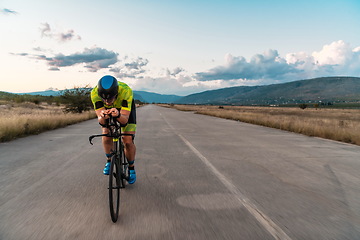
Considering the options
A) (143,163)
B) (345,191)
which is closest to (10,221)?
(143,163)

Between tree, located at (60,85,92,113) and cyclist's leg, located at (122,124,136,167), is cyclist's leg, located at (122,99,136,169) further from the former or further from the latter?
tree, located at (60,85,92,113)

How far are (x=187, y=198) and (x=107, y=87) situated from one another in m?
2.06

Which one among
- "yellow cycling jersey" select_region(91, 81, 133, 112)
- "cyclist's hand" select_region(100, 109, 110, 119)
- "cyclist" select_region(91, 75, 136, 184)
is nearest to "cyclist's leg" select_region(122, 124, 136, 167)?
"cyclist" select_region(91, 75, 136, 184)

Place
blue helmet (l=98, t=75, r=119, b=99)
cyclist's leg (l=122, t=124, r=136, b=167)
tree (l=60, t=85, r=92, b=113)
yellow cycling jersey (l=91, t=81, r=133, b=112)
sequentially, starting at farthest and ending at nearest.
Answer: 1. tree (l=60, t=85, r=92, b=113)
2. cyclist's leg (l=122, t=124, r=136, b=167)
3. yellow cycling jersey (l=91, t=81, r=133, b=112)
4. blue helmet (l=98, t=75, r=119, b=99)

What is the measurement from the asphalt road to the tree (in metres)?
19.5

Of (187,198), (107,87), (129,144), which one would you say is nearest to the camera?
(107,87)

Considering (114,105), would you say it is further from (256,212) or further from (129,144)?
(256,212)

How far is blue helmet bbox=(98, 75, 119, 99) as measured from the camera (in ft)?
10.4

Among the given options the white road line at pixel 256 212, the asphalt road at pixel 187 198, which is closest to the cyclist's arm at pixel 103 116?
the asphalt road at pixel 187 198

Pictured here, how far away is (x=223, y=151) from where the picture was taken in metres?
7.84

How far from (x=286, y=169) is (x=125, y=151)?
12.5ft

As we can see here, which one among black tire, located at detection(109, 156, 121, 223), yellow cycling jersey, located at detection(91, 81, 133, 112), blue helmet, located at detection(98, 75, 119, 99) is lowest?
black tire, located at detection(109, 156, 121, 223)

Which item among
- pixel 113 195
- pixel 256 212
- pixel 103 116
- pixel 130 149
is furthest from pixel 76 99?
pixel 256 212

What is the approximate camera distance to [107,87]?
3174 millimetres
